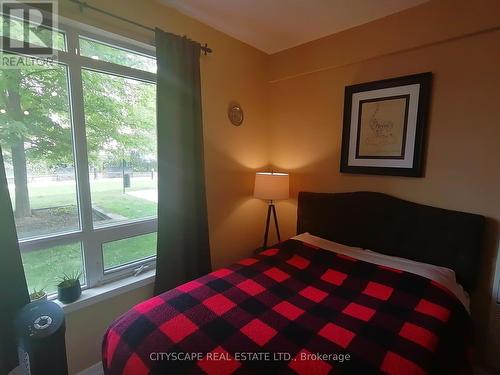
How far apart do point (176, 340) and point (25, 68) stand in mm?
1695

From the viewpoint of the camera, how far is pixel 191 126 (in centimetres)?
193

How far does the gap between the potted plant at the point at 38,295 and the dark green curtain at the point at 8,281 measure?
0.11m

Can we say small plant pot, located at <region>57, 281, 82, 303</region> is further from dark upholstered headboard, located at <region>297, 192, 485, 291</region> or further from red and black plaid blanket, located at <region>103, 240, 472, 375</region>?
dark upholstered headboard, located at <region>297, 192, 485, 291</region>

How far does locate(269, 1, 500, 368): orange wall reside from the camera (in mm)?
1583

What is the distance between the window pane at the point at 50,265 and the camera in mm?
1462

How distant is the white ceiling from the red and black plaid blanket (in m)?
1.97

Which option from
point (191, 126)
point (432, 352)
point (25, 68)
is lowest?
point (432, 352)

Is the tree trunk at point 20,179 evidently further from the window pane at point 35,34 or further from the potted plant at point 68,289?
the window pane at point 35,34

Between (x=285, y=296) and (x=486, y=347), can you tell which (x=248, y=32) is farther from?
(x=486, y=347)

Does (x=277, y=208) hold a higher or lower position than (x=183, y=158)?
lower

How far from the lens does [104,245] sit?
5.75ft

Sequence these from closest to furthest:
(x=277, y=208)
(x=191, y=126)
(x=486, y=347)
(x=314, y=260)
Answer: (x=486, y=347) → (x=314, y=260) → (x=191, y=126) → (x=277, y=208)

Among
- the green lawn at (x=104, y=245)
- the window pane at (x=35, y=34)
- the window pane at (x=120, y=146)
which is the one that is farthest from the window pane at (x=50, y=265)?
the window pane at (x=35, y=34)

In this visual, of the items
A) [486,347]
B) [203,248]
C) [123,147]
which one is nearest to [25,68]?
[123,147]
